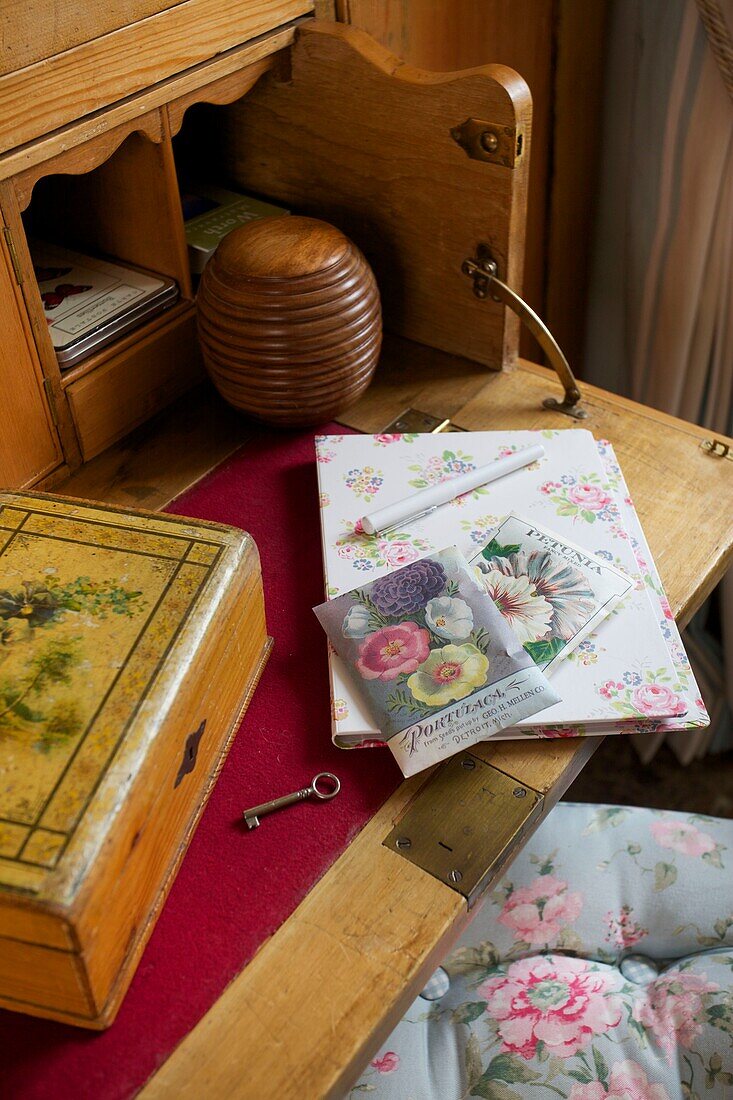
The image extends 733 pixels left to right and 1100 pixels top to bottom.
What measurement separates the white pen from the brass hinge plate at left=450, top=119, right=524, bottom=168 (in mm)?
247

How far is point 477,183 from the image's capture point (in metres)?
0.91

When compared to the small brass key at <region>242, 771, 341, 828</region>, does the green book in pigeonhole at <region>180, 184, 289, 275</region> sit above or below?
above

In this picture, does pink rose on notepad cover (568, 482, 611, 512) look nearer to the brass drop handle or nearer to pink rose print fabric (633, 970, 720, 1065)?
the brass drop handle

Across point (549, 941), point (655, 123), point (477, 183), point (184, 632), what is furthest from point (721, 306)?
point (184, 632)

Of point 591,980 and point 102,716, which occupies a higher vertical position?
point 102,716

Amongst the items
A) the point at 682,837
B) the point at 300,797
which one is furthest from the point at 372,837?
the point at 682,837

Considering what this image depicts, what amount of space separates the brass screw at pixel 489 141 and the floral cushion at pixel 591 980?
61cm

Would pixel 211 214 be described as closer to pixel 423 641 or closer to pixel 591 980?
pixel 423 641

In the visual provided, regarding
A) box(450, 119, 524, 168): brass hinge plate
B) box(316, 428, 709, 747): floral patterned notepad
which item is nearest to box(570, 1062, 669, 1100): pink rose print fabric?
box(316, 428, 709, 747): floral patterned notepad

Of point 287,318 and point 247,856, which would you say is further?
point 287,318

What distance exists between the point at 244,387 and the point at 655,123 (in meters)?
0.71

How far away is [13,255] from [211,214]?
31 centimetres

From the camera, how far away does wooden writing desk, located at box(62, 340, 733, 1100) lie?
0.56 metres

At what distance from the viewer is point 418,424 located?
959 mm
